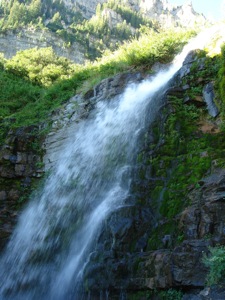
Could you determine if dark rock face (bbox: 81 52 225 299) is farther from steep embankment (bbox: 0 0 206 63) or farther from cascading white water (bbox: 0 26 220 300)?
steep embankment (bbox: 0 0 206 63)

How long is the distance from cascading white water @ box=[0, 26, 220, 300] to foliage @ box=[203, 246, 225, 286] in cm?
249

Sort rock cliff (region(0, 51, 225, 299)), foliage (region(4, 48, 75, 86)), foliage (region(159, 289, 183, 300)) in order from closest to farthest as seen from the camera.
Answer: foliage (region(159, 289, 183, 300)), rock cliff (region(0, 51, 225, 299)), foliage (region(4, 48, 75, 86))

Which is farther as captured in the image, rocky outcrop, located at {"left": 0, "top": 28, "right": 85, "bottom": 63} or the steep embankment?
the steep embankment

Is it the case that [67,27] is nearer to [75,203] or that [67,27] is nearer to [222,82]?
[222,82]

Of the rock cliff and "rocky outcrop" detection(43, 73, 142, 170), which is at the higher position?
"rocky outcrop" detection(43, 73, 142, 170)

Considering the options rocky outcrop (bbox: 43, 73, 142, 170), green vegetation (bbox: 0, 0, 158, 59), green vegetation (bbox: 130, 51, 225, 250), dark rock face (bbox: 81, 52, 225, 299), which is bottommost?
dark rock face (bbox: 81, 52, 225, 299)

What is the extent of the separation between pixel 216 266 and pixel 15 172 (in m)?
8.01

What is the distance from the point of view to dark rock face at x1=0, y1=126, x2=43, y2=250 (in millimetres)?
9977

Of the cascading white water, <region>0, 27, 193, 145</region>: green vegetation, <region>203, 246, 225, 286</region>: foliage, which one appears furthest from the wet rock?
<region>0, 27, 193, 145</region>: green vegetation

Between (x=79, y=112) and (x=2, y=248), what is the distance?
16.6 feet

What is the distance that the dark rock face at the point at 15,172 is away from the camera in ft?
32.7

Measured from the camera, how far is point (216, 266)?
411cm

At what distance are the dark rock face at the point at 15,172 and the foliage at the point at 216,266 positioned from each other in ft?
21.7

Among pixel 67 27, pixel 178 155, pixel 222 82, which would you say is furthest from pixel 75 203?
pixel 67 27
